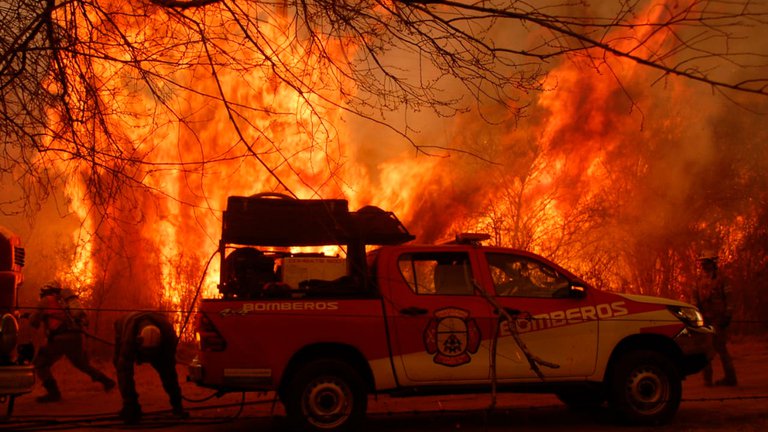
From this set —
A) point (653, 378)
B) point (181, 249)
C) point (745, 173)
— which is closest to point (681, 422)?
point (653, 378)

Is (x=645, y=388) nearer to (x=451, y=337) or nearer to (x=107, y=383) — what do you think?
(x=451, y=337)

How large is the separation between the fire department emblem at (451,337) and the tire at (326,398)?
0.76 meters

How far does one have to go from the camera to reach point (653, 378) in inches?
293

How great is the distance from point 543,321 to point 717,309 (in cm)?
427

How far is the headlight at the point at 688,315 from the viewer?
7.68 m

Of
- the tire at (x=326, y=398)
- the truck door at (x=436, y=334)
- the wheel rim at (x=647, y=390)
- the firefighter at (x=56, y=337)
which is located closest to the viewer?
the tire at (x=326, y=398)

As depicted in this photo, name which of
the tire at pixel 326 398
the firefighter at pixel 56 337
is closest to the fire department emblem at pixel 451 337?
the tire at pixel 326 398

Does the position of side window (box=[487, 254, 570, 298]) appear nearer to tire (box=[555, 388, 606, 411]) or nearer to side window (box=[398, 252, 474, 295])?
side window (box=[398, 252, 474, 295])

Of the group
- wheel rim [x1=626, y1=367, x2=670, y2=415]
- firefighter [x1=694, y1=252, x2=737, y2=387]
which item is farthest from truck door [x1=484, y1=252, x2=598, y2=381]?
firefighter [x1=694, y1=252, x2=737, y2=387]

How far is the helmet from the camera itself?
26.2 feet

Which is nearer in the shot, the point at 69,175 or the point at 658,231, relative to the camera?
the point at 69,175

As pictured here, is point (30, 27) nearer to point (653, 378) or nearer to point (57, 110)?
point (57, 110)

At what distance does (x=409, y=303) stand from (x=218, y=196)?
12.4m

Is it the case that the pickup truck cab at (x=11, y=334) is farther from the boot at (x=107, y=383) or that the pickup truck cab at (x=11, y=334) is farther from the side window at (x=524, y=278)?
the side window at (x=524, y=278)
